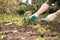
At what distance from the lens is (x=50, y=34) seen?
5.75 meters

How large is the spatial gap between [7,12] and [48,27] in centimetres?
622

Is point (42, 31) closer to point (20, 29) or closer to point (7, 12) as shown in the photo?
point (20, 29)

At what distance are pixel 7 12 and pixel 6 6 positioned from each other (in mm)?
449

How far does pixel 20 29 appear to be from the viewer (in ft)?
20.1

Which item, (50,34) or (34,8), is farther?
(34,8)

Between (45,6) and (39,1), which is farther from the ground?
(45,6)

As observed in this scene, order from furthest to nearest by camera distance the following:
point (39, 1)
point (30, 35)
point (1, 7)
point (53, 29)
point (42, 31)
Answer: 1. point (39, 1)
2. point (1, 7)
3. point (53, 29)
4. point (42, 31)
5. point (30, 35)

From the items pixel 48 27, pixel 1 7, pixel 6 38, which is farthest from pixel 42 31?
pixel 1 7

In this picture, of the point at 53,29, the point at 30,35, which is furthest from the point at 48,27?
the point at 30,35

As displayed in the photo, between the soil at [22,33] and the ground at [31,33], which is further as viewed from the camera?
the ground at [31,33]

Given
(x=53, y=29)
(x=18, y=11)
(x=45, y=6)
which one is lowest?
(x=18, y=11)

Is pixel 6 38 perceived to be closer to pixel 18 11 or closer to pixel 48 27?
pixel 48 27

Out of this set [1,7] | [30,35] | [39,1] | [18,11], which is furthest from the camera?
[39,1]

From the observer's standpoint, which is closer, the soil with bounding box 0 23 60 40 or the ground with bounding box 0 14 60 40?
the soil with bounding box 0 23 60 40
